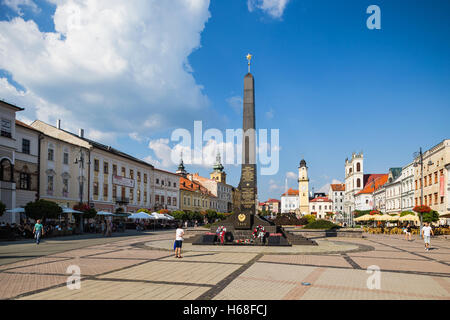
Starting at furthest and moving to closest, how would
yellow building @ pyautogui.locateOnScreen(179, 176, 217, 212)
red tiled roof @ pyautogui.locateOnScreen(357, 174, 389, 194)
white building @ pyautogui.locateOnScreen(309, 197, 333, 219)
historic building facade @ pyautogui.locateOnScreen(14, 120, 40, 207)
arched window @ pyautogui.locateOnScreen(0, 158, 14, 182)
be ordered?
white building @ pyautogui.locateOnScreen(309, 197, 333, 219) < red tiled roof @ pyautogui.locateOnScreen(357, 174, 389, 194) < yellow building @ pyautogui.locateOnScreen(179, 176, 217, 212) < historic building facade @ pyautogui.locateOnScreen(14, 120, 40, 207) < arched window @ pyautogui.locateOnScreen(0, 158, 14, 182)

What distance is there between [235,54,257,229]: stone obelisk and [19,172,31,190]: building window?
827 inches

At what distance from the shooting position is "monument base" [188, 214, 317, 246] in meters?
19.0

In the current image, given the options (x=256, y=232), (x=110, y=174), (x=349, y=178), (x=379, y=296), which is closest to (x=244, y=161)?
(x=256, y=232)

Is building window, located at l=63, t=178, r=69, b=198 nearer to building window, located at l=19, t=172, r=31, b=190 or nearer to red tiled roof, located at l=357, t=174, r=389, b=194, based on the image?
building window, located at l=19, t=172, r=31, b=190

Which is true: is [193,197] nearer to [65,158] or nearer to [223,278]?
[65,158]

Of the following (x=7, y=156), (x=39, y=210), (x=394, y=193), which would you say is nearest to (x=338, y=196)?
(x=394, y=193)

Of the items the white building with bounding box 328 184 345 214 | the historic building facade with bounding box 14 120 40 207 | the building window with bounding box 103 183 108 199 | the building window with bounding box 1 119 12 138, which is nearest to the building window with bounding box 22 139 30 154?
the historic building facade with bounding box 14 120 40 207

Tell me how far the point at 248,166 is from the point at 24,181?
2170 cm

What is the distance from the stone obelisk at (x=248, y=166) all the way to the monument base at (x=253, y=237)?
326 millimetres

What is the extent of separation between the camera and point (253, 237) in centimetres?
1964

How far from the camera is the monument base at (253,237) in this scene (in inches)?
748

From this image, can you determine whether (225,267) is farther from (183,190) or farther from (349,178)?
(349,178)

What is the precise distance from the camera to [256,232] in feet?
64.6
